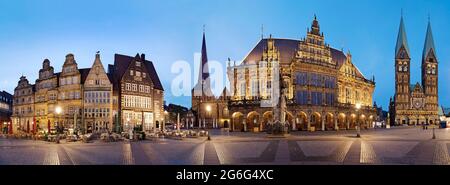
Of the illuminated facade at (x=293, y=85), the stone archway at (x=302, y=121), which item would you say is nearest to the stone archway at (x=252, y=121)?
the illuminated facade at (x=293, y=85)

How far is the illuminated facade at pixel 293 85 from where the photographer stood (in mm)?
54750

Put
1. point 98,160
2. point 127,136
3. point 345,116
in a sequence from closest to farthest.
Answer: point 98,160
point 127,136
point 345,116

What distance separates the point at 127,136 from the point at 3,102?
45263 mm

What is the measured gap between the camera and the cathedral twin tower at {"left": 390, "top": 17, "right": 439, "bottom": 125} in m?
124

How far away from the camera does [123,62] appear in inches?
2094

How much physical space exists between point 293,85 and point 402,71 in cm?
8223

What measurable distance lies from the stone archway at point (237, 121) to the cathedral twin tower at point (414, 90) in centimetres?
8487

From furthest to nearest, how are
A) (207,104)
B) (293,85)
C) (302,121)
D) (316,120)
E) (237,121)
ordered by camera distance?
(207,104) → (316,120) → (302,121) → (237,121) → (293,85)

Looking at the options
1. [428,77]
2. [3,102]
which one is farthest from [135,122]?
[428,77]

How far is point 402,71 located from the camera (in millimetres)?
124125

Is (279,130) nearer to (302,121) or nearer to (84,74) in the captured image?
(302,121)

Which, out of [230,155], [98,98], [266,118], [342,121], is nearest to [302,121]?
[266,118]
